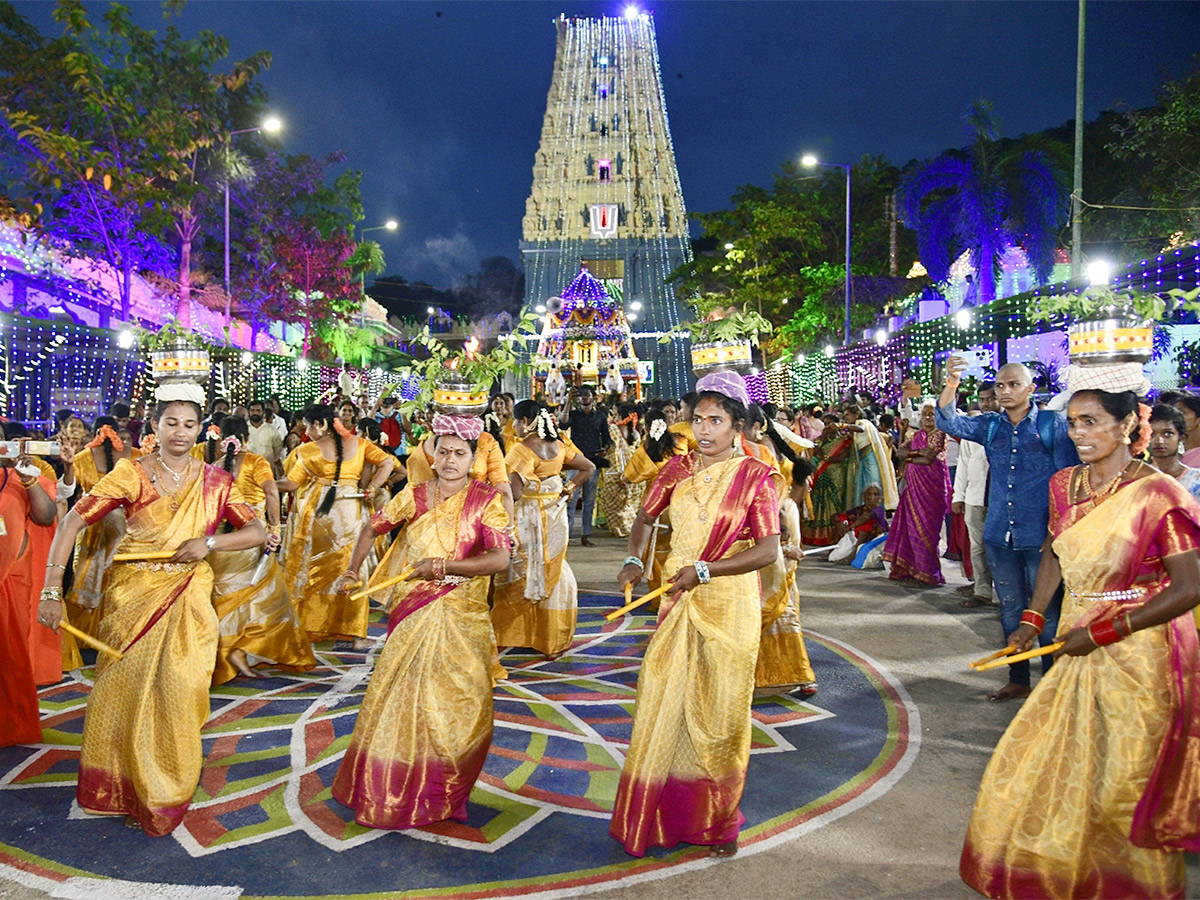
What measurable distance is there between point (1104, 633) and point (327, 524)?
18.6 ft

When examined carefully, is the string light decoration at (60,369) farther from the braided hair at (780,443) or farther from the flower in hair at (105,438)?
the braided hair at (780,443)

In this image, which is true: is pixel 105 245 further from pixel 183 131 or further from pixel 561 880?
pixel 561 880

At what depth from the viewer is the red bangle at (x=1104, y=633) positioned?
311cm

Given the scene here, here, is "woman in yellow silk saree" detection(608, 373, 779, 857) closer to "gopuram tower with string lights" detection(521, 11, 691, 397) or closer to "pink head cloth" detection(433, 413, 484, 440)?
"pink head cloth" detection(433, 413, 484, 440)

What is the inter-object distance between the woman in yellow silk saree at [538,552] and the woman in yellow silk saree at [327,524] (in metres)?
1.07

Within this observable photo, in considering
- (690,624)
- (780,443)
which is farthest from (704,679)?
(780,443)

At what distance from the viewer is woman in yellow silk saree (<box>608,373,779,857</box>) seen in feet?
11.8

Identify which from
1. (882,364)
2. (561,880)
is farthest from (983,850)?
(882,364)

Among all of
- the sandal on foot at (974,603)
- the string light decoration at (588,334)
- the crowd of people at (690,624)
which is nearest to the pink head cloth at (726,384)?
the crowd of people at (690,624)

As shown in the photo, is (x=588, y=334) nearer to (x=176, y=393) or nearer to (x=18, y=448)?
(x=18, y=448)

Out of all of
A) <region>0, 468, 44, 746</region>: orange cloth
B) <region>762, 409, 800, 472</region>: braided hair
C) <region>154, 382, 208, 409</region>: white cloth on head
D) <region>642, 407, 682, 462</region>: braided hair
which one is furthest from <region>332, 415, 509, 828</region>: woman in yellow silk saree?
<region>642, 407, 682, 462</region>: braided hair

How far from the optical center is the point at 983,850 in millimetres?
3273

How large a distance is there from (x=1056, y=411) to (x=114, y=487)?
5.37 meters

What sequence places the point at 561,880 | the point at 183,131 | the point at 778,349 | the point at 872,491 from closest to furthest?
the point at 561,880
the point at 872,491
the point at 183,131
the point at 778,349
